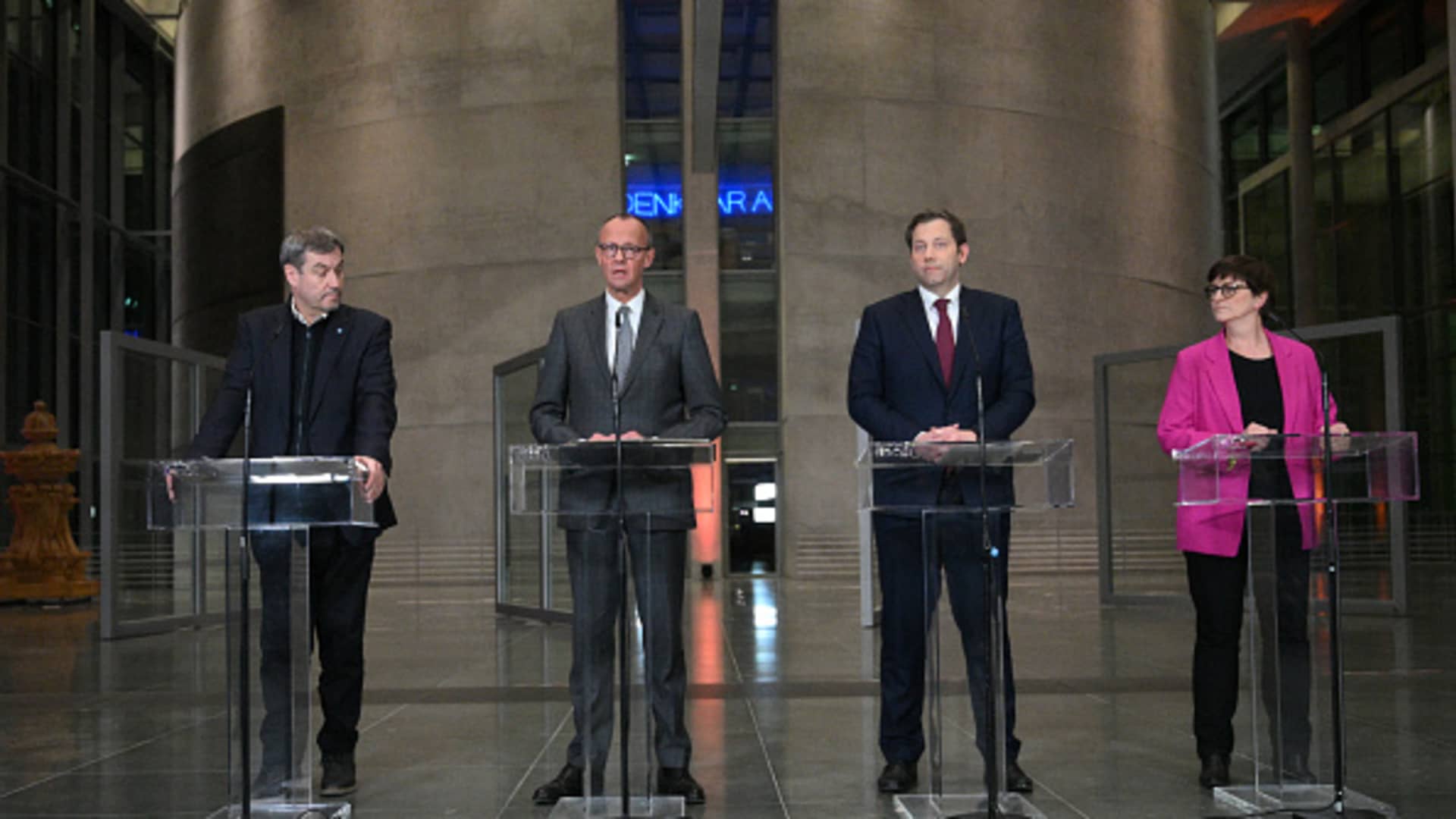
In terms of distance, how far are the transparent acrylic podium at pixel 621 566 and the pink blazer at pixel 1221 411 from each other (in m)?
1.77

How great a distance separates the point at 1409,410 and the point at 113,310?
29730 mm

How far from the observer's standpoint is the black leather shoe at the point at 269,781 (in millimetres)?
4465

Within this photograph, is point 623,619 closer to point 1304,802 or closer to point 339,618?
point 339,618

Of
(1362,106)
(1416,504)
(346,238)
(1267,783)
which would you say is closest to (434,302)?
(346,238)

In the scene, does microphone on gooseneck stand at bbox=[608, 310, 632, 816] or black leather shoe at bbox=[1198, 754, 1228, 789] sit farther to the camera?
black leather shoe at bbox=[1198, 754, 1228, 789]

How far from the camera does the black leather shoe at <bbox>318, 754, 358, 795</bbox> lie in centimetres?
509

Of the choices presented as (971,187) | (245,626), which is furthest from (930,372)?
(971,187)

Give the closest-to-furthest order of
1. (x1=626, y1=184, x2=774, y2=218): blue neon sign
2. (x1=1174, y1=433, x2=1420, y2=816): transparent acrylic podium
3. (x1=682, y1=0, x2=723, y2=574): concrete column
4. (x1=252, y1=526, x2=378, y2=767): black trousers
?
(x1=1174, y1=433, x2=1420, y2=816): transparent acrylic podium, (x1=252, y1=526, x2=378, y2=767): black trousers, (x1=682, y1=0, x2=723, y2=574): concrete column, (x1=626, y1=184, x2=774, y2=218): blue neon sign

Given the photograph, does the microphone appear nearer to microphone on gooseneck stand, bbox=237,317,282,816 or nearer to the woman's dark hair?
the woman's dark hair

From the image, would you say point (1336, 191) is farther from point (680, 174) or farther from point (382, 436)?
point (382, 436)

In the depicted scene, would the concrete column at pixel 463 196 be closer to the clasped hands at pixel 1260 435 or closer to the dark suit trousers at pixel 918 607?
the dark suit trousers at pixel 918 607

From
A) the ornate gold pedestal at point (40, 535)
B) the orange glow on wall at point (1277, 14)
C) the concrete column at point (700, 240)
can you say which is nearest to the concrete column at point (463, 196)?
the concrete column at point (700, 240)

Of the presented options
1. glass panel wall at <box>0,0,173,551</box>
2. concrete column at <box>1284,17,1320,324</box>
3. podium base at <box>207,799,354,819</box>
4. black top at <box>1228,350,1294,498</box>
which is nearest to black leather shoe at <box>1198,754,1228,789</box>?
black top at <box>1228,350,1294,498</box>

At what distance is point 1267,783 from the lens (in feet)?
15.1
